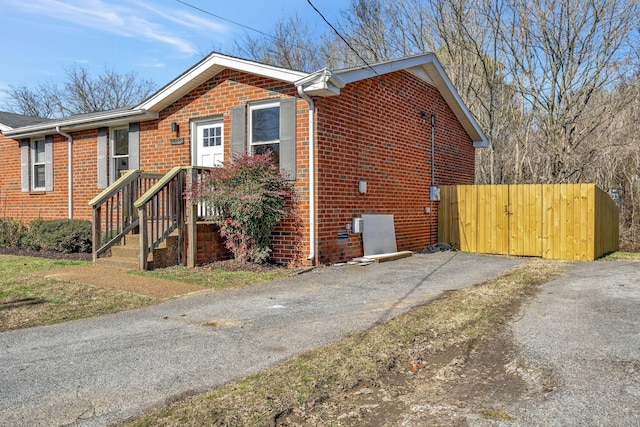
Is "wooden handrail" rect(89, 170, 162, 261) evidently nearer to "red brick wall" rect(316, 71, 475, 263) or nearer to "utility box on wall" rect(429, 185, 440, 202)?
"red brick wall" rect(316, 71, 475, 263)

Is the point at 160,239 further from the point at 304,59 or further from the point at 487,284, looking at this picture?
the point at 304,59

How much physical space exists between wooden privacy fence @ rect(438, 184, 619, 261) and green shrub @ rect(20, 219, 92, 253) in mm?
9349

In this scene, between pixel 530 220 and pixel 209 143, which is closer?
pixel 209 143

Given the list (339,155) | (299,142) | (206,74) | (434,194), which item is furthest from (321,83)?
(434,194)

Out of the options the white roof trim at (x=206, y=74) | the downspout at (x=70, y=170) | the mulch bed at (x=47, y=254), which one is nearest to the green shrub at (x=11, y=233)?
the mulch bed at (x=47, y=254)

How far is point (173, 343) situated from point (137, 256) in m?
5.06

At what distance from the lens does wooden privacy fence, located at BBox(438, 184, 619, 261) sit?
11.3 meters

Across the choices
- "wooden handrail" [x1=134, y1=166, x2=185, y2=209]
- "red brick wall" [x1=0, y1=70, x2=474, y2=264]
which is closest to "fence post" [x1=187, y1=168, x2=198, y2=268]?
"red brick wall" [x1=0, y1=70, x2=474, y2=264]

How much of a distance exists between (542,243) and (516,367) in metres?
8.82

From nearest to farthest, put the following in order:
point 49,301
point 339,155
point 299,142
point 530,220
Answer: point 49,301
point 299,142
point 339,155
point 530,220

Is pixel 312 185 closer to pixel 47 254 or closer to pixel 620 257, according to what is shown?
pixel 47 254

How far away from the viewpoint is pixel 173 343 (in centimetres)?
463

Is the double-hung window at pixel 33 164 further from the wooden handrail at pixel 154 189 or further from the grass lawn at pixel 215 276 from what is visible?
the grass lawn at pixel 215 276

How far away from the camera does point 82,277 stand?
8.13m
